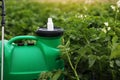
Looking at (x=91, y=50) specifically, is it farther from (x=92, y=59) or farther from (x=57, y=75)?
(x=57, y=75)

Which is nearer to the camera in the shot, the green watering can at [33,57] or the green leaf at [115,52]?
the green leaf at [115,52]

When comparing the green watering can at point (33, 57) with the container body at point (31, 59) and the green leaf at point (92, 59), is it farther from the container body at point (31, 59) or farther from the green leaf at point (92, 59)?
the green leaf at point (92, 59)

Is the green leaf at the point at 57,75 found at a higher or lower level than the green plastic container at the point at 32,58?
lower

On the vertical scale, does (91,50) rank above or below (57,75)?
above

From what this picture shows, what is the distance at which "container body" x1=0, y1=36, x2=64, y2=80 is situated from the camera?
198 cm

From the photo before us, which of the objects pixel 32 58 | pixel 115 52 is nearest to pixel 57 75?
pixel 32 58

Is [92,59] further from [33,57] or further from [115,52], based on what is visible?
[33,57]

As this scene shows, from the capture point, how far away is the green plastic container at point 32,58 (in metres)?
1.98

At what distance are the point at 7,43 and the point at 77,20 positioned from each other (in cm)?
40

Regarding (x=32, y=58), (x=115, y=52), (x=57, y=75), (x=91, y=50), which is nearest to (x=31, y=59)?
(x=32, y=58)

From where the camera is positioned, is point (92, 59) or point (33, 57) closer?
point (92, 59)

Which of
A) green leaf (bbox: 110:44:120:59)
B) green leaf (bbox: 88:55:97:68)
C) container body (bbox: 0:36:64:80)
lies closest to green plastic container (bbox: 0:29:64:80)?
container body (bbox: 0:36:64:80)

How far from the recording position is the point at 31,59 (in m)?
1.98

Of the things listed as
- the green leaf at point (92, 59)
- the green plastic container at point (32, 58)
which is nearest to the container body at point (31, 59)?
the green plastic container at point (32, 58)
